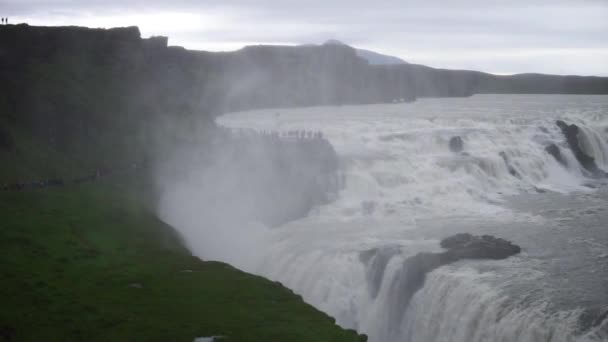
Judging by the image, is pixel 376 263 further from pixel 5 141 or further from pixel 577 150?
pixel 577 150

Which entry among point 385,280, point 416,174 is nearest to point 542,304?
point 385,280

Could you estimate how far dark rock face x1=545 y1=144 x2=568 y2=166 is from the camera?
60.1 meters

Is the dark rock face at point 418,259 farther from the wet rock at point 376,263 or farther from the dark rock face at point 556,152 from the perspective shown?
the dark rock face at point 556,152

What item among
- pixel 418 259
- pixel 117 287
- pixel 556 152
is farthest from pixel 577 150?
pixel 117 287

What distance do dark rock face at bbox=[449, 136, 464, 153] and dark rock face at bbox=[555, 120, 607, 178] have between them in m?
11.6

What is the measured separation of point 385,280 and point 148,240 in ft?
43.0

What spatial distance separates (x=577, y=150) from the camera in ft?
209

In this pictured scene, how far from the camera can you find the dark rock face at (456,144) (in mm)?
58656

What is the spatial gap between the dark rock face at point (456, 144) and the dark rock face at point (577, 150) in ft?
38.2

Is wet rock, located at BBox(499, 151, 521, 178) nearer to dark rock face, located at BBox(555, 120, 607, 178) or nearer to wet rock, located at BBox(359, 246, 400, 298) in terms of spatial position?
dark rock face, located at BBox(555, 120, 607, 178)

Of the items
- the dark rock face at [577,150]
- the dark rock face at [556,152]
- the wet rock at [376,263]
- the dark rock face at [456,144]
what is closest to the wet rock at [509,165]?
the dark rock face at [456,144]

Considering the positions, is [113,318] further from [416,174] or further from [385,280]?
[416,174]

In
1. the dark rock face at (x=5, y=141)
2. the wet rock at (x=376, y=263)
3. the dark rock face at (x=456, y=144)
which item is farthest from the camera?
the dark rock face at (x=456, y=144)

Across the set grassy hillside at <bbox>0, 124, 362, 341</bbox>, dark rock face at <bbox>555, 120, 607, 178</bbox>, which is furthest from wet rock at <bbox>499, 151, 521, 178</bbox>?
grassy hillside at <bbox>0, 124, 362, 341</bbox>
